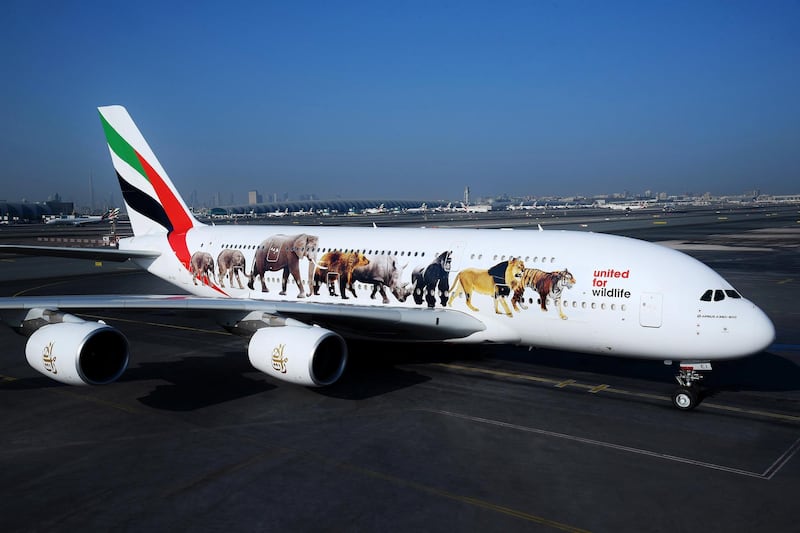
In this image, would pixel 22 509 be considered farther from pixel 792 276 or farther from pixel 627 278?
pixel 792 276

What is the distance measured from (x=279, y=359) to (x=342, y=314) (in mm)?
2574

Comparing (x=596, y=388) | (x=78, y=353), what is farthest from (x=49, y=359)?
(x=596, y=388)

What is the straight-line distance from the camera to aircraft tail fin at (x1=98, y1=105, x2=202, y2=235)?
1064 inches

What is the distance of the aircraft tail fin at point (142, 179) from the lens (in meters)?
27.0

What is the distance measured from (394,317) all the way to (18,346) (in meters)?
15.0

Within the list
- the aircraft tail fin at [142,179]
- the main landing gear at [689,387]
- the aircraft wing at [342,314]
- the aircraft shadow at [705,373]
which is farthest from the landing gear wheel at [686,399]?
the aircraft tail fin at [142,179]

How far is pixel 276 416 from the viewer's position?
16.0 metres

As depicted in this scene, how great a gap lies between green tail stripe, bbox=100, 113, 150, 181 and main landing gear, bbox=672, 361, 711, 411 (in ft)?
71.5

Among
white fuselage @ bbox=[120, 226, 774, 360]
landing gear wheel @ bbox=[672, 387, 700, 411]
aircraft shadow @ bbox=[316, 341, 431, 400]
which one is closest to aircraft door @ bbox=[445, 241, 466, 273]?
white fuselage @ bbox=[120, 226, 774, 360]

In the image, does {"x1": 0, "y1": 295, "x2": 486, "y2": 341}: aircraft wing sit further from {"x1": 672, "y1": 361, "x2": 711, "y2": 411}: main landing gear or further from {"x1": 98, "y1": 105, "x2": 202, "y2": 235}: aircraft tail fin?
{"x1": 98, "y1": 105, "x2": 202, "y2": 235}: aircraft tail fin

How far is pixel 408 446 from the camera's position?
14.0 m

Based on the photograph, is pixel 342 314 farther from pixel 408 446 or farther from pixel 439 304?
pixel 408 446

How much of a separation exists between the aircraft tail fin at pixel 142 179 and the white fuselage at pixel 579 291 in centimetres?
633

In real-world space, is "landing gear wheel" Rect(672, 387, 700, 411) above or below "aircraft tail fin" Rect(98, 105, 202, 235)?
below
